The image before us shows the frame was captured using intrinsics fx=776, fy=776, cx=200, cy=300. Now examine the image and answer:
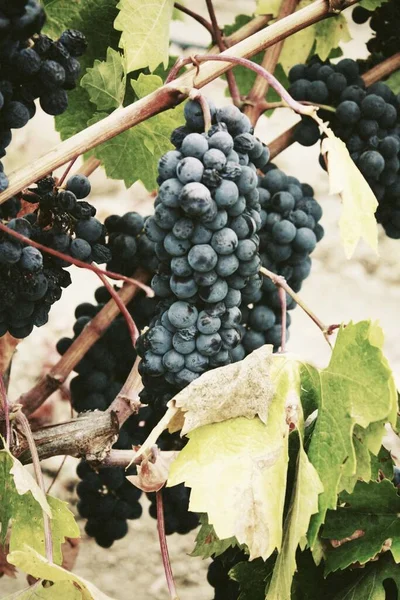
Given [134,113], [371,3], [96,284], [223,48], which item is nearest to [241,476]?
[134,113]

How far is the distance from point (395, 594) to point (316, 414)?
23 cm

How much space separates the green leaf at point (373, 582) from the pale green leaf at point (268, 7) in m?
0.69

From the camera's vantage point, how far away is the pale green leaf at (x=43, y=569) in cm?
62

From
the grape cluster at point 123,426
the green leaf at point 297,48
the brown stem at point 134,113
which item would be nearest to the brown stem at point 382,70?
the green leaf at point 297,48

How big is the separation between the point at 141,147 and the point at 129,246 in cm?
13

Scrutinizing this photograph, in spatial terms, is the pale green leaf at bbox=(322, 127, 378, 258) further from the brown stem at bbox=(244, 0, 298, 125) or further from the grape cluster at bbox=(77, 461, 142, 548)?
the grape cluster at bbox=(77, 461, 142, 548)

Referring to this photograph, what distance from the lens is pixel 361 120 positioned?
95cm

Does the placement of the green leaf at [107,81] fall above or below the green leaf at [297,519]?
above

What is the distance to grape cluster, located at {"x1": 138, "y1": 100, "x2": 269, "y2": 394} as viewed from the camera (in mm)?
661

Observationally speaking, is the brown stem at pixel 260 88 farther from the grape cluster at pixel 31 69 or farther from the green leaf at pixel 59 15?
the grape cluster at pixel 31 69

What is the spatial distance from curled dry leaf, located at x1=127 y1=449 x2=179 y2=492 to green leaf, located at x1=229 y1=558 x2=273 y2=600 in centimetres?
13

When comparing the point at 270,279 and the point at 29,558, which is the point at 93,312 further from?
the point at 29,558

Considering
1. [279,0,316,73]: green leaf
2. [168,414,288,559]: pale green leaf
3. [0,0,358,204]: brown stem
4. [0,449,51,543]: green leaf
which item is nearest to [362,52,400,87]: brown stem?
[279,0,316,73]: green leaf

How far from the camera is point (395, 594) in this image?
808 millimetres
